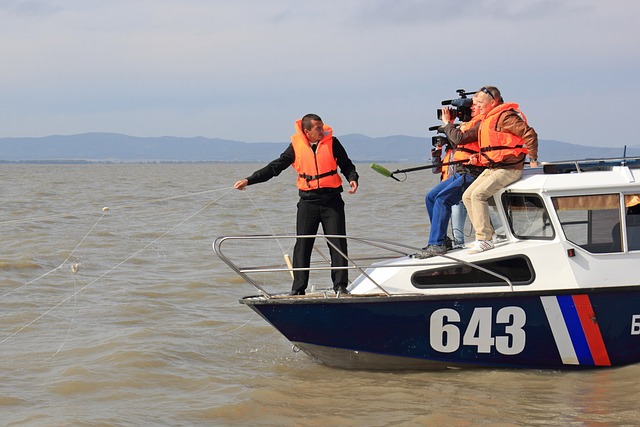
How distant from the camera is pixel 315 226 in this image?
8500mm

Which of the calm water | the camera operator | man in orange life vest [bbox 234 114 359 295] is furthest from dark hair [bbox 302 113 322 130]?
the calm water

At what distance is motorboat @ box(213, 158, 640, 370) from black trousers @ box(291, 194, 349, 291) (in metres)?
0.28

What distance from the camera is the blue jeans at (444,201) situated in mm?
8445

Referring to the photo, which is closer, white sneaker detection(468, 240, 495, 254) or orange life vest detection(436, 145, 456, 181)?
white sneaker detection(468, 240, 495, 254)

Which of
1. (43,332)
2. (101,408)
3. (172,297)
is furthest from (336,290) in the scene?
(172,297)

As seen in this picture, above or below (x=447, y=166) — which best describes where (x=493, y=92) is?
above

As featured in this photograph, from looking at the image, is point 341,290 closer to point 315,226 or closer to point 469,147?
point 315,226

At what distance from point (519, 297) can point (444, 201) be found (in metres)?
1.23

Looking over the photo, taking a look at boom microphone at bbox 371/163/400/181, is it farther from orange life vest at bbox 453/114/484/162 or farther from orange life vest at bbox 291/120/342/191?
orange life vest at bbox 453/114/484/162

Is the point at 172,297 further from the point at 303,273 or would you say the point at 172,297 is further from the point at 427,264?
the point at 427,264

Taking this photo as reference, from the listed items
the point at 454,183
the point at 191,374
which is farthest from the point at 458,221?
the point at 191,374

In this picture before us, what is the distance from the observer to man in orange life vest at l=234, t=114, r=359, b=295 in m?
8.30

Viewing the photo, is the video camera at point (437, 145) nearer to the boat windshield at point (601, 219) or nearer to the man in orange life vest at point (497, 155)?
the man in orange life vest at point (497, 155)

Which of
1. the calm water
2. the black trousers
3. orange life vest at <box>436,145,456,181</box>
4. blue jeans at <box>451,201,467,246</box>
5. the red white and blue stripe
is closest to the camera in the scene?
the calm water
